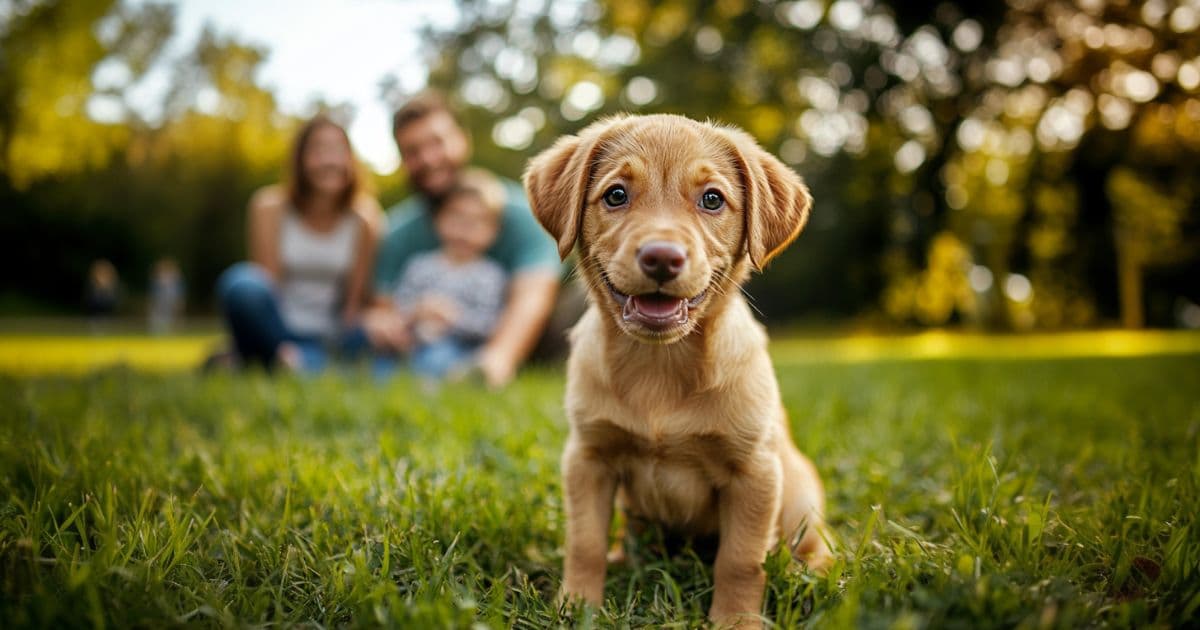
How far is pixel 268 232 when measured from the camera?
285 inches

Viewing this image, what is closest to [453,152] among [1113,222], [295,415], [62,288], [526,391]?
[526,391]

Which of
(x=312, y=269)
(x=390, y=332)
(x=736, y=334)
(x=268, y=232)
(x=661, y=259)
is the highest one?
(x=661, y=259)

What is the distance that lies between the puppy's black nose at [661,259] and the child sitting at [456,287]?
4.68 meters

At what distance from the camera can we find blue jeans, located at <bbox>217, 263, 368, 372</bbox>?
6.55 meters

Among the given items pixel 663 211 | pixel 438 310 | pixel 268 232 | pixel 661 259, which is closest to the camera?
pixel 661 259

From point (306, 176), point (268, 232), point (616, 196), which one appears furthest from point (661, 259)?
point (268, 232)

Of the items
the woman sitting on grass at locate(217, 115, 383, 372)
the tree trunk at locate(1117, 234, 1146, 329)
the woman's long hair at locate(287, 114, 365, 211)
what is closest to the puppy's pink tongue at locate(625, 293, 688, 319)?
Answer: the woman sitting on grass at locate(217, 115, 383, 372)

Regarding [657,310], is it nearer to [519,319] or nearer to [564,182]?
[564,182]

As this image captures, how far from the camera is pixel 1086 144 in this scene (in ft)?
45.1

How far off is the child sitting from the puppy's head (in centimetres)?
412

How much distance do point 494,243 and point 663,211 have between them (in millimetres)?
4939

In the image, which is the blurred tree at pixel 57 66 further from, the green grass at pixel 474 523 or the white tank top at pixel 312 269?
the green grass at pixel 474 523

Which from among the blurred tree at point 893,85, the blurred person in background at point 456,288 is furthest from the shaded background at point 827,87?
the blurred person in background at point 456,288

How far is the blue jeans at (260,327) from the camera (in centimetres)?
655
